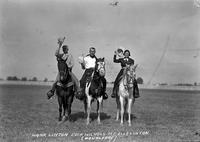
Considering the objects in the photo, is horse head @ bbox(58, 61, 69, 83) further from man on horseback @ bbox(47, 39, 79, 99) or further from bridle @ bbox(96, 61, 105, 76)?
bridle @ bbox(96, 61, 105, 76)

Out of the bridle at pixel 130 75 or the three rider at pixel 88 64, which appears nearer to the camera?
the bridle at pixel 130 75

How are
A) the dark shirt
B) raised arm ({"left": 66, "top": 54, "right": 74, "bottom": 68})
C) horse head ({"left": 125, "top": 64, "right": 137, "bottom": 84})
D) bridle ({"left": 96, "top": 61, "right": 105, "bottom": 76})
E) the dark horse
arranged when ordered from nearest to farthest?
bridle ({"left": 96, "top": 61, "right": 105, "bottom": 76})
horse head ({"left": 125, "top": 64, "right": 137, "bottom": 84})
the dark horse
raised arm ({"left": 66, "top": 54, "right": 74, "bottom": 68})
the dark shirt

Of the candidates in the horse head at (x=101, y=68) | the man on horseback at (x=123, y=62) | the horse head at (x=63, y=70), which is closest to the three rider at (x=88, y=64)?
the man on horseback at (x=123, y=62)

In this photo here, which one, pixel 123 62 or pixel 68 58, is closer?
pixel 68 58

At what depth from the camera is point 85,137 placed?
10.1m

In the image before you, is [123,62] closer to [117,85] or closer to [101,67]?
[117,85]

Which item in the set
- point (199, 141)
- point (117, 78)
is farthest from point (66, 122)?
point (199, 141)

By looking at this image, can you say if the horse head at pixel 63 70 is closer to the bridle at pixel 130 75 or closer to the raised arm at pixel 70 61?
the raised arm at pixel 70 61

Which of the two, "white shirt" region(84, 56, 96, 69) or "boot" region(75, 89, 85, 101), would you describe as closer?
"boot" region(75, 89, 85, 101)

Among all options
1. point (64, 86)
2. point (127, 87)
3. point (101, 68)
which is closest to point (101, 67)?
point (101, 68)

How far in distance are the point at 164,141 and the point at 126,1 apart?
500 centimetres

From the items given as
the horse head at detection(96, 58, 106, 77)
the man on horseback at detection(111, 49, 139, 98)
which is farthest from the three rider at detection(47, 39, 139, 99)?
the horse head at detection(96, 58, 106, 77)

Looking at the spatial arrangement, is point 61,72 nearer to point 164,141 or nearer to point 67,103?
point 67,103

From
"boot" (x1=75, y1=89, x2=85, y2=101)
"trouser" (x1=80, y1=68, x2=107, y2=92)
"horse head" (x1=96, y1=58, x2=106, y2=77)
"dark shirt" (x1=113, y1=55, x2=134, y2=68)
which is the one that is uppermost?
"dark shirt" (x1=113, y1=55, x2=134, y2=68)
